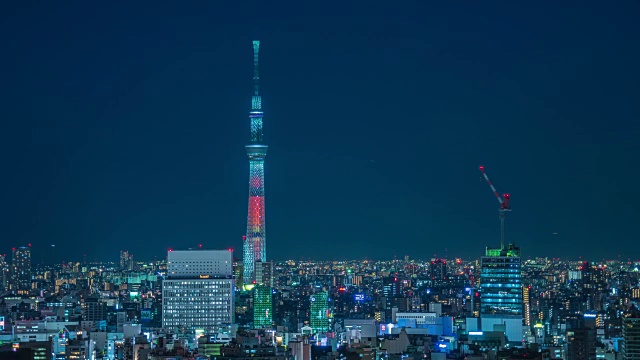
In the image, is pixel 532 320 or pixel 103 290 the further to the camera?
pixel 103 290

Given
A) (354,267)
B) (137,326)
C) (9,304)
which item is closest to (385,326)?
(137,326)

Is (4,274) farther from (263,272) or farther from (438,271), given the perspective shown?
(438,271)

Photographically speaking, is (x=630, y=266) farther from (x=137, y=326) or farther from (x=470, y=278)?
(x=137, y=326)

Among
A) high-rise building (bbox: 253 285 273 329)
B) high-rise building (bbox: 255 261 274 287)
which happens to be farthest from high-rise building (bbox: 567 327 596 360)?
high-rise building (bbox: 255 261 274 287)

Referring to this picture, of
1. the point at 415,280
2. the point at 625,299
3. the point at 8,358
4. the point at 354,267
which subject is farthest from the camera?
the point at 354,267

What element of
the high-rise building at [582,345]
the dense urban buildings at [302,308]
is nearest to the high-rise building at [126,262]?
the dense urban buildings at [302,308]

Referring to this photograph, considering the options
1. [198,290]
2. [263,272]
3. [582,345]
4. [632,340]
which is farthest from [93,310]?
[632,340]

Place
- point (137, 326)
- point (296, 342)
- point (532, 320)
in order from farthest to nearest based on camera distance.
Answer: point (532, 320), point (137, 326), point (296, 342)

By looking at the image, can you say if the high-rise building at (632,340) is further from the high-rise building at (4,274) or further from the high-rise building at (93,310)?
the high-rise building at (4,274)
